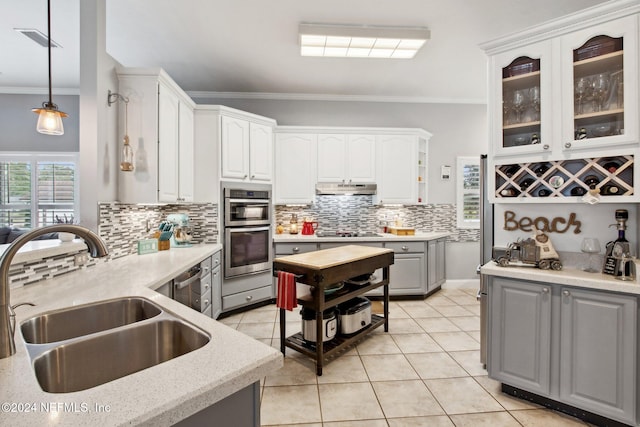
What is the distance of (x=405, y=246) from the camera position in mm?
4234

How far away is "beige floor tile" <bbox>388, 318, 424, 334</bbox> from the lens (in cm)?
329

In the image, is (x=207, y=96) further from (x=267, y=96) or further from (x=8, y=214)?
(x=8, y=214)

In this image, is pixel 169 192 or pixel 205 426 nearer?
pixel 205 426

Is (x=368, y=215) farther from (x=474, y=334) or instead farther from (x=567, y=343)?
(x=567, y=343)

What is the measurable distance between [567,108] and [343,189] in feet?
9.08

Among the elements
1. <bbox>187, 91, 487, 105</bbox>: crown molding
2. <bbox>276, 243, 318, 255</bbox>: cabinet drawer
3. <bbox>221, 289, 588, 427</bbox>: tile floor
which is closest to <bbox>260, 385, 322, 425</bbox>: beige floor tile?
<bbox>221, 289, 588, 427</bbox>: tile floor

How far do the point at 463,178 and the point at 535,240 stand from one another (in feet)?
9.57

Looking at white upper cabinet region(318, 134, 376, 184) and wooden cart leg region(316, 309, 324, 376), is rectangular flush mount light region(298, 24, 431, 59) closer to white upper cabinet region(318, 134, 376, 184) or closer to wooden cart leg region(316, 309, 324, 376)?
white upper cabinet region(318, 134, 376, 184)

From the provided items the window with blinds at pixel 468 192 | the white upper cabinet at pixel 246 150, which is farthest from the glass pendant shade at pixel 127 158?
the window with blinds at pixel 468 192

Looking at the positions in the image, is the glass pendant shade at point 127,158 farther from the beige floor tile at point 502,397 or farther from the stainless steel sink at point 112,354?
the beige floor tile at point 502,397

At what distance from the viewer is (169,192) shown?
2.95 m

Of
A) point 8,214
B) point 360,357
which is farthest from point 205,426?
point 8,214

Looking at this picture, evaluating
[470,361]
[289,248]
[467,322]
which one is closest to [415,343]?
[470,361]

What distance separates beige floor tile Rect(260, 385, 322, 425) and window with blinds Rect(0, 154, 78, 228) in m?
4.50
